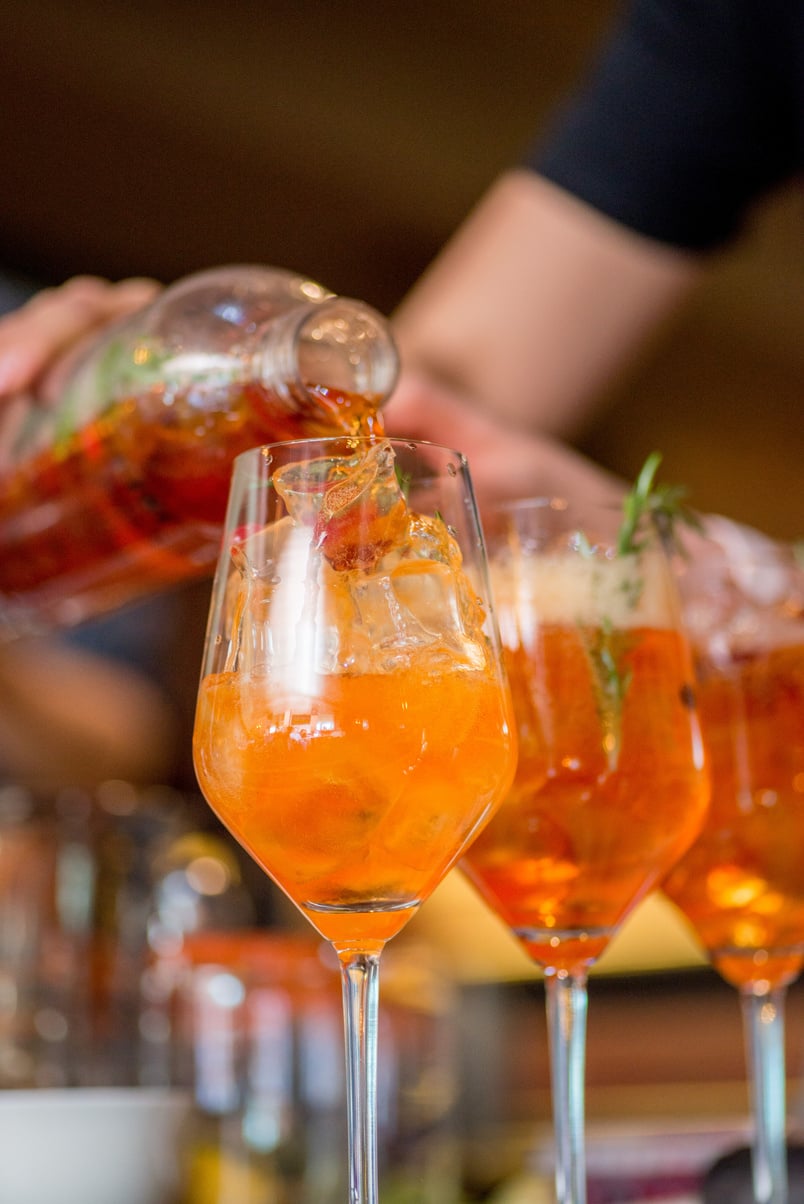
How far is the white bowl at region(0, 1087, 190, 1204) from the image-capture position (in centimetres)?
87

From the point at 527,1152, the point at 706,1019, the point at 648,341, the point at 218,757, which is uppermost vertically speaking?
the point at 648,341

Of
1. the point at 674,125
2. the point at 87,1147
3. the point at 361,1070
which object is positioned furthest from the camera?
the point at 674,125

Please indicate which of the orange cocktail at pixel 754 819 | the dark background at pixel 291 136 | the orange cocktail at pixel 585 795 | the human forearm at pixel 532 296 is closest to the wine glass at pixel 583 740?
the orange cocktail at pixel 585 795

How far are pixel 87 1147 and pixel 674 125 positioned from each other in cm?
112

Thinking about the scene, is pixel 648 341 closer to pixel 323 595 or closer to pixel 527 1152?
pixel 527 1152

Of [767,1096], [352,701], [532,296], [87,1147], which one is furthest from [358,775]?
[532,296]

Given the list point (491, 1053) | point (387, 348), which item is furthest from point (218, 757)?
point (491, 1053)

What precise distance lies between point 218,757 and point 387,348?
21 cm

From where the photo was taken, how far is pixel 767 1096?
76 cm

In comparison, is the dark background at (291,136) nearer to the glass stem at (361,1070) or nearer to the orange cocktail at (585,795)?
the orange cocktail at (585,795)

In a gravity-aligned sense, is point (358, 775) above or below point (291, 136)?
below

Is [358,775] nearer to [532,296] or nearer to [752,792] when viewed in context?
[752,792]

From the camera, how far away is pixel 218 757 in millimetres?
551

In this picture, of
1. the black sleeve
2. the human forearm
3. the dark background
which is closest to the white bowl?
the human forearm
